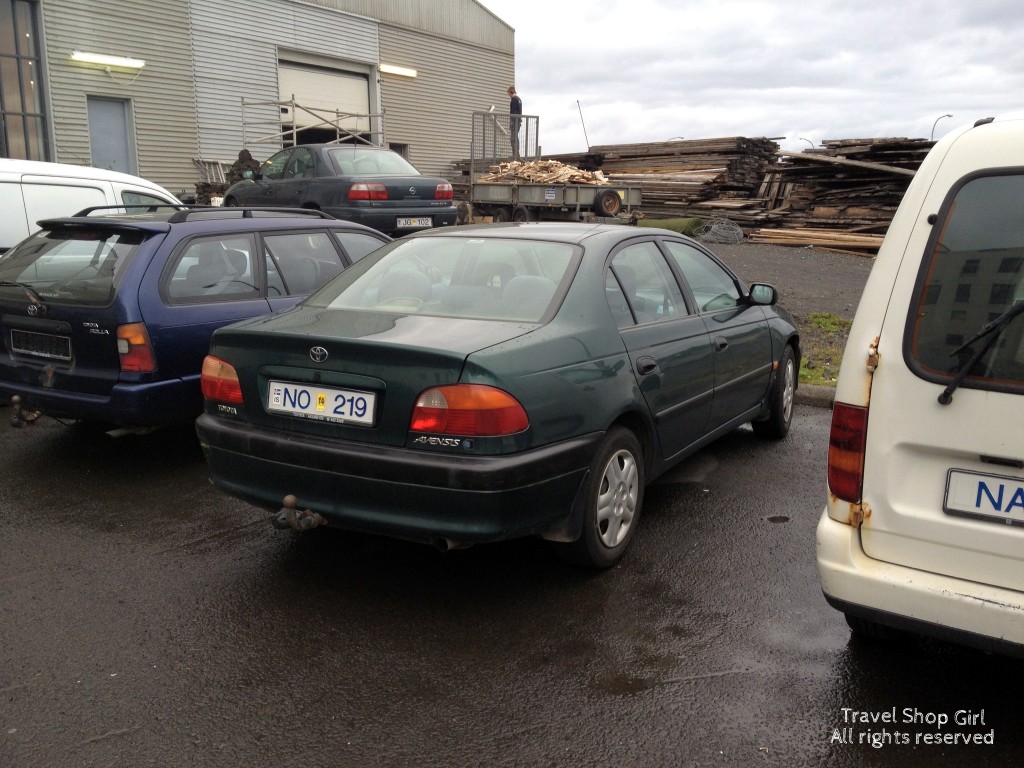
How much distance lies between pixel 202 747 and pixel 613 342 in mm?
2315

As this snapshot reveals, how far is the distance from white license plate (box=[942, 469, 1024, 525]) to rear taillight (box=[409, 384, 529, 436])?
4.90 feet

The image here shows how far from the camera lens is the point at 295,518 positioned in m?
3.53

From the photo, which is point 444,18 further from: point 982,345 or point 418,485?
point 982,345

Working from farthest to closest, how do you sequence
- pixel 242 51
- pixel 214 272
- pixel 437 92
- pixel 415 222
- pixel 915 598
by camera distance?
pixel 437 92
pixel 242 51
pixel 415 222
pixel 214 272
pixel 915 598

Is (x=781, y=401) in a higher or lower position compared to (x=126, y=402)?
lower

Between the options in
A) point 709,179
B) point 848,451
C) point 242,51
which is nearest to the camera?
point 848,451

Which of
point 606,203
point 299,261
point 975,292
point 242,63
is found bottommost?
point 299,261

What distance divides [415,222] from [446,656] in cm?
1044

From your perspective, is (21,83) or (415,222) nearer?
(415,222)

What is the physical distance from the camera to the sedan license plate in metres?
12.8

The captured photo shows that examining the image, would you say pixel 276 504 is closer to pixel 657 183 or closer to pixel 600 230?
pixel 600 230

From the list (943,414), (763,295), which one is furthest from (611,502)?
(763,295)

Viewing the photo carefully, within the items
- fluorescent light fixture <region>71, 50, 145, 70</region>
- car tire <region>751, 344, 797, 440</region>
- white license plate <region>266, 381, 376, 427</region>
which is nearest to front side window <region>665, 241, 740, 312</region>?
car tire <region>751, 344, 797, 440</region>

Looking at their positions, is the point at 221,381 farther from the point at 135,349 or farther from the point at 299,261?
the point at 299,261
